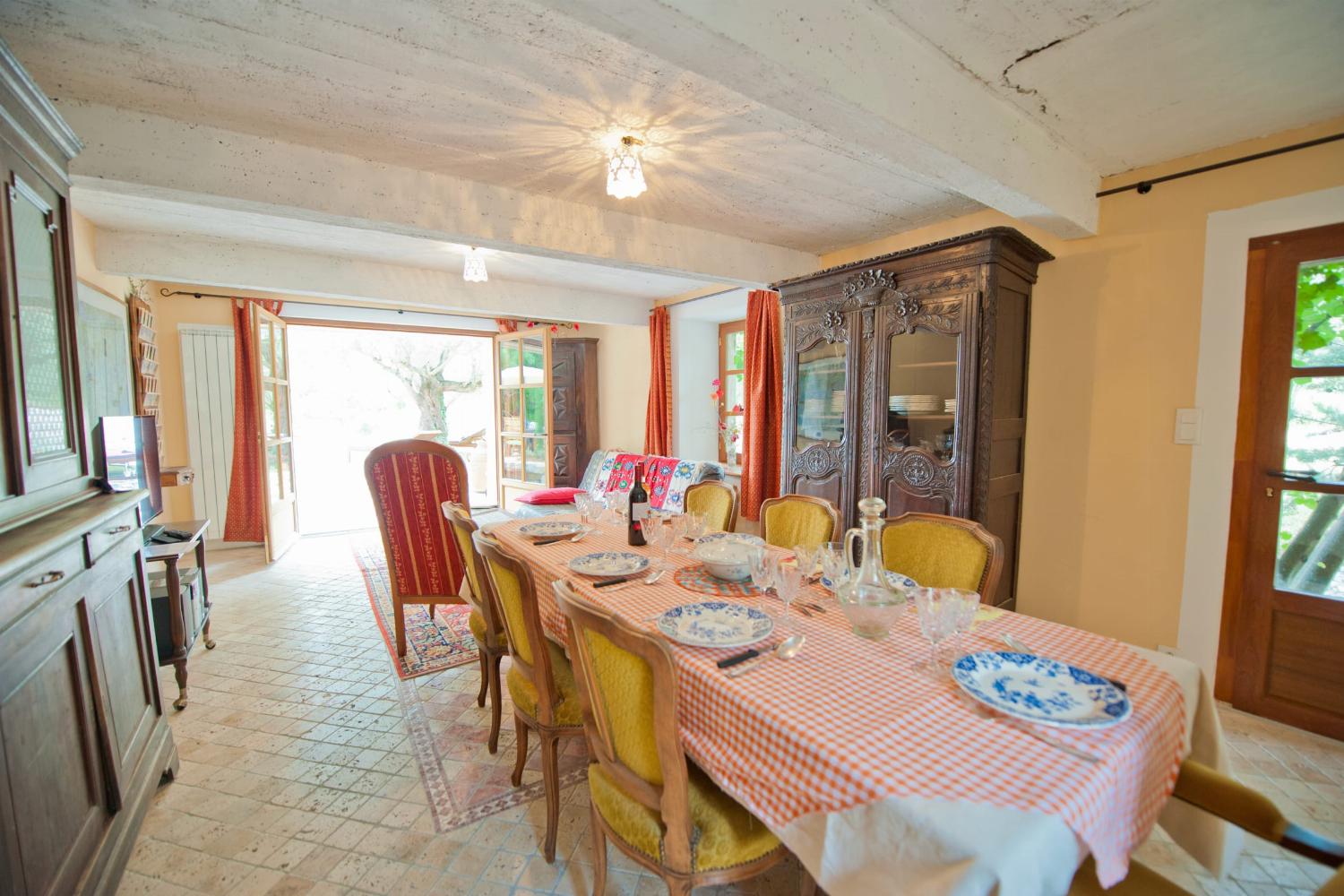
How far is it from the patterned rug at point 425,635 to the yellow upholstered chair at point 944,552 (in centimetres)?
209

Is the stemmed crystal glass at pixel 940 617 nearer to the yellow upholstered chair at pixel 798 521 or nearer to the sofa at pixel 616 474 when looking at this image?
the yellow upholstered chair at pixel 798 521

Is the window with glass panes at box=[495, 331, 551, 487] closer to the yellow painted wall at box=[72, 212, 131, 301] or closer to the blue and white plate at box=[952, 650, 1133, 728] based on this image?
the yellow painted wall at box=[72, 212, 131, 301]

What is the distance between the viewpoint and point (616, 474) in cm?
472

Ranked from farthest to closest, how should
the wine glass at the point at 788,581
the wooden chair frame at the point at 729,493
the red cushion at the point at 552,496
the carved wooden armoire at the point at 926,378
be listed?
the red cushion at the point at 552,496 → the wooden chair frame at the point at 729,493 → the carved wooden armoire at the point at 926,378 → the wine glass at the point at 788,581

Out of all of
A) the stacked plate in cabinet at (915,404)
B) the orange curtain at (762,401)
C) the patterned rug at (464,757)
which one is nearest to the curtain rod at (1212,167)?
the stacked plate in cabinet at (915,404)

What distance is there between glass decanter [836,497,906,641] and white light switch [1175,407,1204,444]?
5.88 feet

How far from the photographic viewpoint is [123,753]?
144 cm

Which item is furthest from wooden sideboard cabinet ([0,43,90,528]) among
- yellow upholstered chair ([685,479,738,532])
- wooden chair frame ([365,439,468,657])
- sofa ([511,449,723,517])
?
sofa ([511,449,723,517])

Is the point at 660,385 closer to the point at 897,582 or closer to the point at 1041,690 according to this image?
the point at 897,582

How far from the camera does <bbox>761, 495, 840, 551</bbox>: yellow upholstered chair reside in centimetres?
211

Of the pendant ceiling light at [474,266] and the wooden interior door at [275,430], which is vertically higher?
the pendant ceiling light at [474,266]

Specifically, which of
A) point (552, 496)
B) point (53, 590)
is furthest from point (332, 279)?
point (53, 590)

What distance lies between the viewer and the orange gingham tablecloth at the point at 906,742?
2.45ft

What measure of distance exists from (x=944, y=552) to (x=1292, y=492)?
153cm
